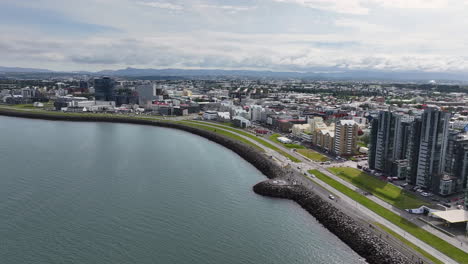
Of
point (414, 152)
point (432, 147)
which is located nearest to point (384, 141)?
point (414, 152)

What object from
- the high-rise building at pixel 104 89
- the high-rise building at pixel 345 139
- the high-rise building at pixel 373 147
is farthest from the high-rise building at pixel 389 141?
the high-rise building at pixel 104 89

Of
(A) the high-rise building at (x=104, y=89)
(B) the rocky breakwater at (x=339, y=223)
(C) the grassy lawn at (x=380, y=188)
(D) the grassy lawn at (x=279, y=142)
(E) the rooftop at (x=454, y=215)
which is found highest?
(A) the high-rise building at (x=104, y=89)

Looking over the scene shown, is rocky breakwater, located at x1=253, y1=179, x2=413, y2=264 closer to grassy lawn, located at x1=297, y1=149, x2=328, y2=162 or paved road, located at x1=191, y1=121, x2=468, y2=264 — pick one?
paved road, located at x1=191, y1=121, x2=468, y2=264

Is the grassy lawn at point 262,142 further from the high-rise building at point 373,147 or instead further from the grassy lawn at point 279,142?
the high-rise building at point 373,147

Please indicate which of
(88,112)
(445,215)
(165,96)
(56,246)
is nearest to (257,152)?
(445,215)

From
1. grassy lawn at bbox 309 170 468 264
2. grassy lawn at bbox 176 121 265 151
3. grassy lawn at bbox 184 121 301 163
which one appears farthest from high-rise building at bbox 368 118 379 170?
grassy lawn at bbox 176 121 265 151

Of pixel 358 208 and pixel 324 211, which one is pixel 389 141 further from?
pixel 324 211

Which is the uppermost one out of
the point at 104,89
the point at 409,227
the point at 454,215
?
the point at 104,89
